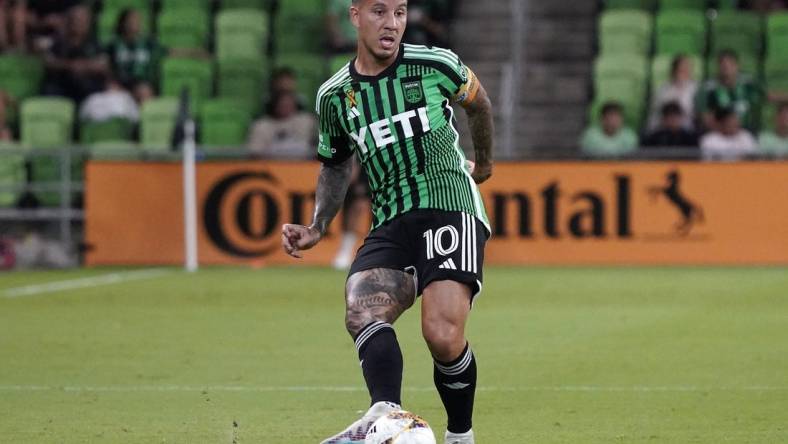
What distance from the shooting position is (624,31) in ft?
71.5

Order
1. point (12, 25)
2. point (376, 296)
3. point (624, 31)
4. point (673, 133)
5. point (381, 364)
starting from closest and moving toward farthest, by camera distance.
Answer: point (381, 364), point (376, 296), point (673, 133), point (624, 31), point (12, 25)

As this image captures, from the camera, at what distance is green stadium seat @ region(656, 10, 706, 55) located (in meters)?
21.6

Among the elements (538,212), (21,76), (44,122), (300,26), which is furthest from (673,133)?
(21,76)

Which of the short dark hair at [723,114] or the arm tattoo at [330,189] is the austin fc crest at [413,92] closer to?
the arm tattoo at [330,189]

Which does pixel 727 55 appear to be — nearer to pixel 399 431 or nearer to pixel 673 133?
pixel 673 133

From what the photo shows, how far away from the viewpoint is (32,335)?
1248 cm

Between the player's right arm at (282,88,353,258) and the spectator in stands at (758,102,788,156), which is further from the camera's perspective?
the spectator in stands at (758,102,788,156)

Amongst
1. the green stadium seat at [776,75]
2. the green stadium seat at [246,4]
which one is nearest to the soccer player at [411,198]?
the green stadium seat at [776,75]

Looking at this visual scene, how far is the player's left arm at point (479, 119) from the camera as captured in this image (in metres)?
7.07

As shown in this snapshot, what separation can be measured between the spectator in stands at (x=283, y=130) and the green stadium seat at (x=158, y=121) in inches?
53.6

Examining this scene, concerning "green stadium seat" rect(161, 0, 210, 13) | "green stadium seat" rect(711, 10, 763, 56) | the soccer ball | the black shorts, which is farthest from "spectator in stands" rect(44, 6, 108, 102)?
the soccer ball

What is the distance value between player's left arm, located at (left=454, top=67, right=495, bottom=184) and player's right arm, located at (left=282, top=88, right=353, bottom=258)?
54cm

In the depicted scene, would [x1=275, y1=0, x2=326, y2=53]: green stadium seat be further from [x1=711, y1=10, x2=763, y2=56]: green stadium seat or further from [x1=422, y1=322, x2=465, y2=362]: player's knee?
[x1=422, y1=322, x2=465, y2=362]: player's knee

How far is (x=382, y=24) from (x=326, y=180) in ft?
2.83
